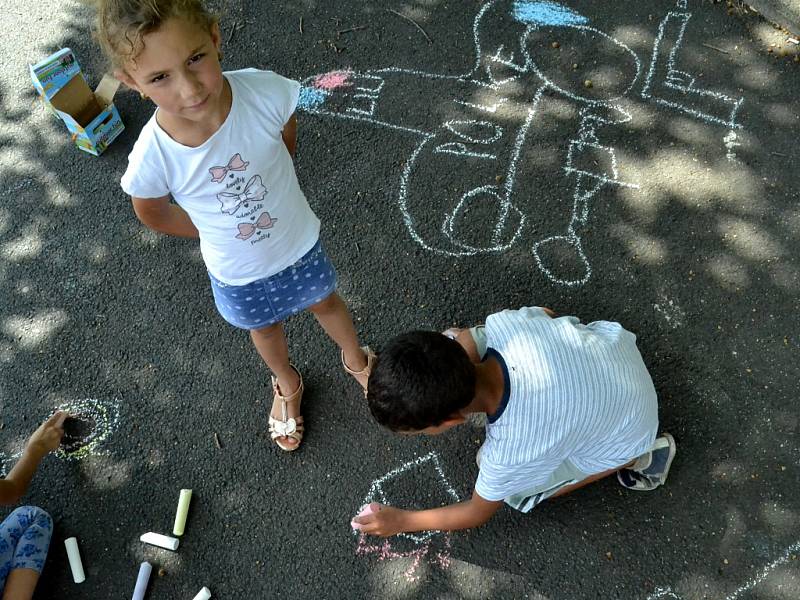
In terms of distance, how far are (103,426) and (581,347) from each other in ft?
6.80

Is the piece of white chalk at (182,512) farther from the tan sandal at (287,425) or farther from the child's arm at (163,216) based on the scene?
the child's arm at (163,216)

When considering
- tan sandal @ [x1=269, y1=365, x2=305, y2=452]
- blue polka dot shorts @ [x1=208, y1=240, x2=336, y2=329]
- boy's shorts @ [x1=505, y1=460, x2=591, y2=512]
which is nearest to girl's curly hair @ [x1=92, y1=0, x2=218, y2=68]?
blue polka dot shorts @ [x1=208, y1=240, x2=336, y2=329]

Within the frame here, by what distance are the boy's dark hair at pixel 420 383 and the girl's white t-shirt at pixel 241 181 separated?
56cm

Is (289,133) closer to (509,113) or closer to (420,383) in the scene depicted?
(420,383)

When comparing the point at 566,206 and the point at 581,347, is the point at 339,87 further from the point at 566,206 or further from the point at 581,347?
the point at 581,347

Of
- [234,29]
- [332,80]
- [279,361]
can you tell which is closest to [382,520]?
[279,361]

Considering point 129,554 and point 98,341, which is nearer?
point 129,554

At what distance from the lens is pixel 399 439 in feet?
9.02

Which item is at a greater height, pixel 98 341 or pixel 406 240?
pixel 406 240

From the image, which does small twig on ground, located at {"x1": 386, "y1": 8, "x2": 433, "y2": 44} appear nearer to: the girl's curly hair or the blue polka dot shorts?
the blue polka dot shorts

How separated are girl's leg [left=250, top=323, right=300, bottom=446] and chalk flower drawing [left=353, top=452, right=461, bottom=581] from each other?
1.35ft

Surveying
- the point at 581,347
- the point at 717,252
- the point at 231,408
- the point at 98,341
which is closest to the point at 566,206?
the point at 717,252

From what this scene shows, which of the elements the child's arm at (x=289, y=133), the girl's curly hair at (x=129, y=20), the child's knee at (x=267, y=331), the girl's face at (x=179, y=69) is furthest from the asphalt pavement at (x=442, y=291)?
the girl's curly hair at (x=129, y=20)

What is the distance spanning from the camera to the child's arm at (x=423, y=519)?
88.5 inches
